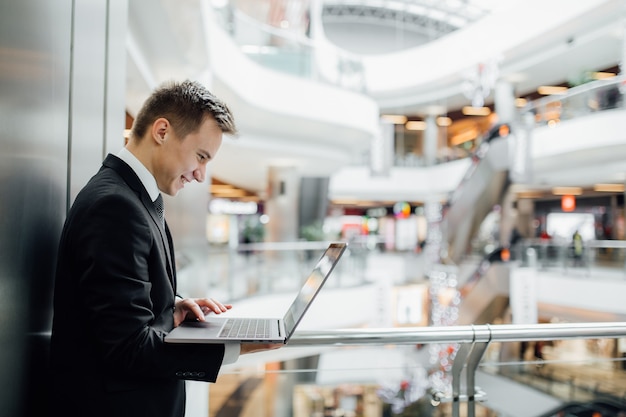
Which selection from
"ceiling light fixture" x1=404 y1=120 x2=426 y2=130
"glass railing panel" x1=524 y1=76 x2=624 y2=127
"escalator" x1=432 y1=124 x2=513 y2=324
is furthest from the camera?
"ceiling light fixture" x1=404 y1=120 x2=426 y2=130

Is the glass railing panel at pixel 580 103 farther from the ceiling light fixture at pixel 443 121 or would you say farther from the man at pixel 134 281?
the man at pixel 134 281

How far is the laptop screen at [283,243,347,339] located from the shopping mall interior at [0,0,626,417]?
244mm

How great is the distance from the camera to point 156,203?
3.92ft

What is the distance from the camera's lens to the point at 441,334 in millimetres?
1688

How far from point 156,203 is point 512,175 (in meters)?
11.2

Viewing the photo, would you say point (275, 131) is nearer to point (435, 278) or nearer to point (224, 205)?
point (435, 278)

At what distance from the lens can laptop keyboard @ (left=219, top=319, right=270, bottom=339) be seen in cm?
107

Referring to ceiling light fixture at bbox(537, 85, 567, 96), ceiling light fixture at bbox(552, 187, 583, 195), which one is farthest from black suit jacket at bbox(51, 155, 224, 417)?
ceiling light fixture at bbox(552, 187, 583, 195)

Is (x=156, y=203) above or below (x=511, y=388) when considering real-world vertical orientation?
above

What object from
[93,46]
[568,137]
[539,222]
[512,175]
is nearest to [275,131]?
[512,175]

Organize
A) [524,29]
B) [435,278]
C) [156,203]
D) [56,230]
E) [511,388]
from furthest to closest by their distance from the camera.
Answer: [524,29], [435,278], [511,388], [56,230], [156,203]

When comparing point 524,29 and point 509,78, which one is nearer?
point 524,29

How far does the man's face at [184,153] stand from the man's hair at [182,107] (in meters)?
0.01

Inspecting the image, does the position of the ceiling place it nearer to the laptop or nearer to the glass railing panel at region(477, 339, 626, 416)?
the laptop
